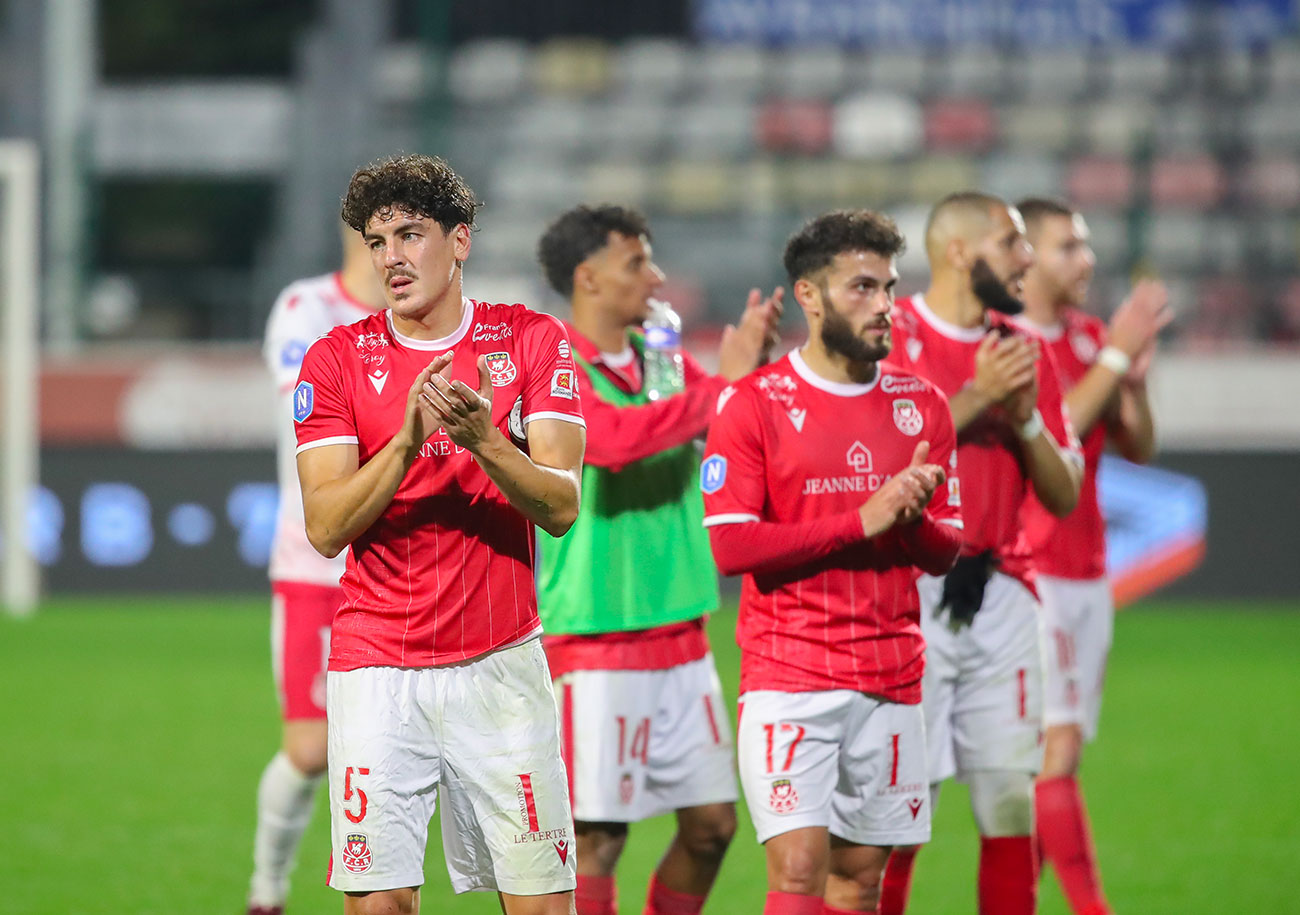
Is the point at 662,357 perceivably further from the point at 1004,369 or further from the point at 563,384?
the point at 563,384

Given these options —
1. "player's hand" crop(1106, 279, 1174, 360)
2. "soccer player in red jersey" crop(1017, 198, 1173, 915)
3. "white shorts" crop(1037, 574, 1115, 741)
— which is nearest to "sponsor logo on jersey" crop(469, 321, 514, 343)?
Result: "soccer player in red jersey" crop(1017, 198, 1173, 915)

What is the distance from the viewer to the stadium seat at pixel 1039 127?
19.2m

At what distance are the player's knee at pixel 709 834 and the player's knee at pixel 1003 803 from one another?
2.30ft

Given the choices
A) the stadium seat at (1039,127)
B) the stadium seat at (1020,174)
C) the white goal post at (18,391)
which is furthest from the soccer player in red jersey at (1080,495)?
the stadium seat at (1039,127)

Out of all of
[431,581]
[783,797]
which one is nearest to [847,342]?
[783,797]

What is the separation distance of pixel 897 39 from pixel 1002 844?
16192 mm

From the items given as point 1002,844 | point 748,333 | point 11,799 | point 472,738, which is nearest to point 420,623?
point 472,738

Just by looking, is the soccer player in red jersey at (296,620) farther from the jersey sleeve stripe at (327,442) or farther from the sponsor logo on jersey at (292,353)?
the jersey sleeve stripe at (327,442)

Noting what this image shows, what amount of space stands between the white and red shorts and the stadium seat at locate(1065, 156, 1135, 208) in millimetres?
14446

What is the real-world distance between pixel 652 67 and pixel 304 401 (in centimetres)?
1751

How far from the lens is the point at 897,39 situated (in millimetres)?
19625

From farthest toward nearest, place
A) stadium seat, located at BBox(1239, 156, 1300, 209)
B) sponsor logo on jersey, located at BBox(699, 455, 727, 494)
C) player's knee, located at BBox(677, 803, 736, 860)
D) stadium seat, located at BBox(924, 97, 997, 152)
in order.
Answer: stadium seat, located at BBox(924, 97, 997, 152) → stadium seat, located at BBox(1239, 156, 1300, 209) → player's knee, located at BBox(677, 803, 736, 860) → sponsor logo on jersey, located at BBox(699, 455, 727, 494)

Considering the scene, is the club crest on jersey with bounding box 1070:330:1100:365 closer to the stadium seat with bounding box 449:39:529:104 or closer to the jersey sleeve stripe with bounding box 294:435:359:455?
the jersey sleeve stripe with bounding box 294:435:359:455

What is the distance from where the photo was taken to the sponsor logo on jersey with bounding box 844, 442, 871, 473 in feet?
13.5
